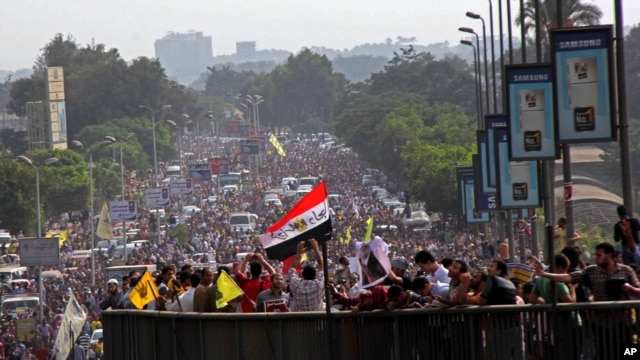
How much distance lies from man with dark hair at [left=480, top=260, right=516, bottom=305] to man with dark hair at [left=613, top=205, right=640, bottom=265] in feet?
9.99

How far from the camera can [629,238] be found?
1697 centimetres

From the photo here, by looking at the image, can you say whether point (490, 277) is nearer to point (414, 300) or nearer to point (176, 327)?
point (414, 300)

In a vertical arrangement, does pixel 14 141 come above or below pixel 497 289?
above

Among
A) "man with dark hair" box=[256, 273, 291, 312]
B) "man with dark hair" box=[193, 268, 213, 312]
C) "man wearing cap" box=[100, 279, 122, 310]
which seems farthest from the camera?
"man wearing cap" box=[100, 279, 122, 310]

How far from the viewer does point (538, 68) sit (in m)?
26.8

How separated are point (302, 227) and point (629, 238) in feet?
11.7

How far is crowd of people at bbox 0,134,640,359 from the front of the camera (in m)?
14.0

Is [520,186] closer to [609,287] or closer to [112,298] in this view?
[112,298]

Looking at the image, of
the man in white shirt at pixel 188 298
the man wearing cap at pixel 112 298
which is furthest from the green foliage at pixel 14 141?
the man in white shirt at pixel 188 298

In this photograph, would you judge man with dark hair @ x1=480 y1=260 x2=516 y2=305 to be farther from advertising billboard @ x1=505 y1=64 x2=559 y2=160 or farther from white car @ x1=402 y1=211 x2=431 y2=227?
white car @ x1=402 y1=211 x2=431 y2=227

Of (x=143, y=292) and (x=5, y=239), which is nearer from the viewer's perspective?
(x=143, y=292)

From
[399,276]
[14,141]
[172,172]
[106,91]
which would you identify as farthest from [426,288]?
[106,91]

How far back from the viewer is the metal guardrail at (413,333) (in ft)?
43.8

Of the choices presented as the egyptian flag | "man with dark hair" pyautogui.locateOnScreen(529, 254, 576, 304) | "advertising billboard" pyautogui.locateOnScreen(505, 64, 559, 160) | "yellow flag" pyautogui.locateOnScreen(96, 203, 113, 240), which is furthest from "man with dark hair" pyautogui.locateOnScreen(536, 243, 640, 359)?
"yellow flag" pyautogui.locateOnScreen(96, 203, 113, 240)
